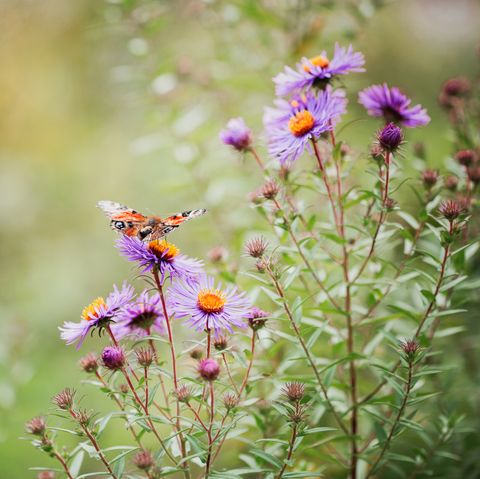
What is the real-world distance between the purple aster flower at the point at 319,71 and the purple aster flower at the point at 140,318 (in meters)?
0.37

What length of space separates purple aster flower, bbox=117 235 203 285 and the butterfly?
0.04ft

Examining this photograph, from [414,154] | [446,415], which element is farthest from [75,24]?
[446,415]

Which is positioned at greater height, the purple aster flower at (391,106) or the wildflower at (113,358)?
the purple aster flower at (391,106)

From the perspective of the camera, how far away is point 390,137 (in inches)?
29.2

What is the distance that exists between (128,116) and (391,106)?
90.0 inches

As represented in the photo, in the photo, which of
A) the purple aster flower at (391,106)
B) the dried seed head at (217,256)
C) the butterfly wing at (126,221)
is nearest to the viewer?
the butterfly wing at (126,221)

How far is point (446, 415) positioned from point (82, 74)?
266 centimetres

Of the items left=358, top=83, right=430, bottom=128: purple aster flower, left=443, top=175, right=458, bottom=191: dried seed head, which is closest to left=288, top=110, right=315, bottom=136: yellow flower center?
left=358, top=83, right=430, bottom=128: purple aster flower

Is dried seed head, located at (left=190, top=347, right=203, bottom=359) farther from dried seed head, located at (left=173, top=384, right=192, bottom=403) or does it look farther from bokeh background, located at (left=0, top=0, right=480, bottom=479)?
bokeh background, located at (left=0, top=0, right=480, bottom=479)

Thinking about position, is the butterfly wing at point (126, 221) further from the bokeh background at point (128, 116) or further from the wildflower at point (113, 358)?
the bokeh background at point (128, 116)

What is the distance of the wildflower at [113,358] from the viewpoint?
2.19ft

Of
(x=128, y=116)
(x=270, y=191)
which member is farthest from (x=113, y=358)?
(x=128, y=116)

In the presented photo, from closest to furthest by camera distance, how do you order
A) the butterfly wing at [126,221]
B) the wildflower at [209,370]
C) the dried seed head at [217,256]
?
the wildflower at [209,370], the butterfly wing at [126,221], the dried seed head at [217,256]

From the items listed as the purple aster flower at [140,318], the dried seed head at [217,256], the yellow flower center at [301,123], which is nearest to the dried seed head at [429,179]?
the yellow flower center at [301,123]
